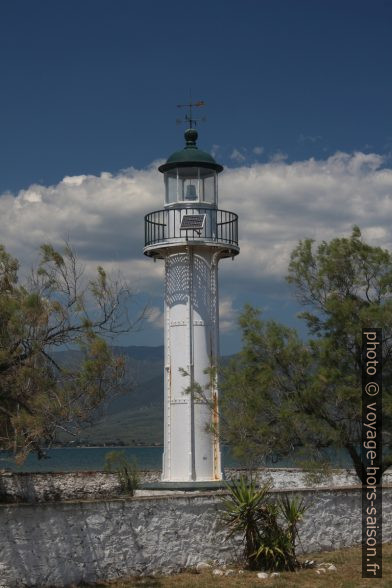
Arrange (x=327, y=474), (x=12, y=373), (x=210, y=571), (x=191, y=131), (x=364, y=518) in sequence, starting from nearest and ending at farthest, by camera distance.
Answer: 1. (x=12, y=373)
2. (x=210, y=571)
3. (x=364, y=518)
4. (x=327, y=474)
5. (x=191, y=131)

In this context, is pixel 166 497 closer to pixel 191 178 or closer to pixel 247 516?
pixel 247 516

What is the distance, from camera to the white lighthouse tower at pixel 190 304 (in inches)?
795

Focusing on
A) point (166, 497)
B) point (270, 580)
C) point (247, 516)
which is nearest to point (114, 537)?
point (166, 497)

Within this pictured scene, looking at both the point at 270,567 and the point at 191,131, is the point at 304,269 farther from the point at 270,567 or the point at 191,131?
the point at 270,567

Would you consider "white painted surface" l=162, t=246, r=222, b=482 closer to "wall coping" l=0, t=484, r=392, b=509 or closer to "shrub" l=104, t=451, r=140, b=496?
"shrub" l=104, t=451, r=140, b=496

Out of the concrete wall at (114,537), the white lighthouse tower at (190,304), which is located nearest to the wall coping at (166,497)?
the concrete wall at (114,537)

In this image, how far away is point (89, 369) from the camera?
14141mm

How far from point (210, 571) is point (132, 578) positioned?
1.38m

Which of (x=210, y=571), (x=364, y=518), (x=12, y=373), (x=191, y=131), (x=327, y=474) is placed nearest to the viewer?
(x=12, y=373)

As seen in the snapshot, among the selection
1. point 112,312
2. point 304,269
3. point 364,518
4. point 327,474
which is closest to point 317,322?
point 304,269

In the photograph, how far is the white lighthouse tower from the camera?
20203 millimetres

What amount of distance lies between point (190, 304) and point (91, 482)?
5.32 m

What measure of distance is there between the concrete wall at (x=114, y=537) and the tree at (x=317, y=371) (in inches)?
104

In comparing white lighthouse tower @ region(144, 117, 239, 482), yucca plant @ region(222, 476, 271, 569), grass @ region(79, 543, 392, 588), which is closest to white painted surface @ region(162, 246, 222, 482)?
white lighthouse tower @ region(144, 117, 239, 482)
